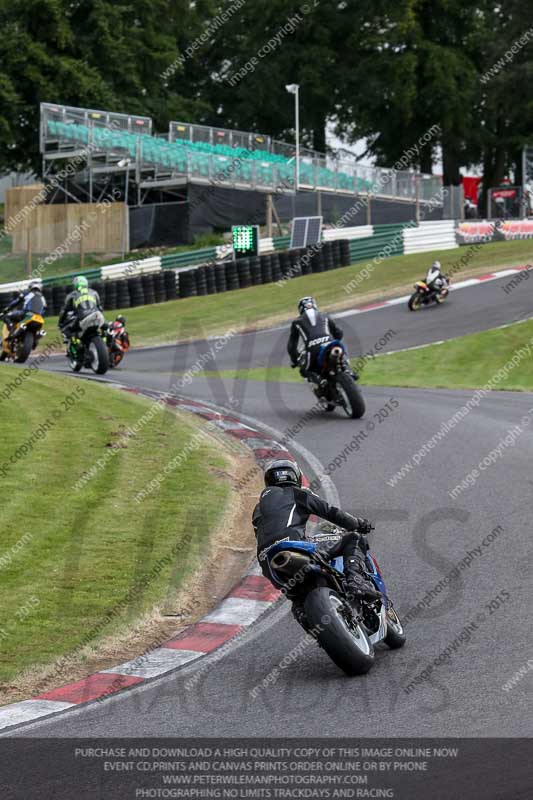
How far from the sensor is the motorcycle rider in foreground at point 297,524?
7109 millimetres

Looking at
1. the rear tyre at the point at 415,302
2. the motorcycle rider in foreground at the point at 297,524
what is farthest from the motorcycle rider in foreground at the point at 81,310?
the motorcycle rider in foreground at the point at 297,524

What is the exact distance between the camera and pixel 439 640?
24.0ft

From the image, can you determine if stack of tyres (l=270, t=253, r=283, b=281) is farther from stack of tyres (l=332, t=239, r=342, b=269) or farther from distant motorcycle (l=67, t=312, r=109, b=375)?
distant motorcycle (l=67, t=312, r=109, b=375)

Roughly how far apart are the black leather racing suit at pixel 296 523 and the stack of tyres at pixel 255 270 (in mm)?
27890

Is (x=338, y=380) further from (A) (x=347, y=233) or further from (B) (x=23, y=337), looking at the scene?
(A) (x=347, y=233)

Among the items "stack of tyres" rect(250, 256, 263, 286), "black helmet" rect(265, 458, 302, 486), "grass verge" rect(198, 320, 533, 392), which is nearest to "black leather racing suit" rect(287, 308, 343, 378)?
"grass verge" rect(198, 320, 533, 392)

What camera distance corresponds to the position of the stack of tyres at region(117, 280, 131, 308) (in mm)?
31797

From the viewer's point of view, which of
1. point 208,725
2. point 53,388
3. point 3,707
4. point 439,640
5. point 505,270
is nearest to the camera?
point 208,725

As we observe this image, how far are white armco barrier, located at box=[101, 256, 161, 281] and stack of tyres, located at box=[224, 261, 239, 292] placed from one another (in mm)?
2872

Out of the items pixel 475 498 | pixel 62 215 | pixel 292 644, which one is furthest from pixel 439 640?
pixel 62 215

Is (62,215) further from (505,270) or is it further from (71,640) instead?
(71,640)

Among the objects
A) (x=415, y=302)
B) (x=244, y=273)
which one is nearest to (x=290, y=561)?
(x=415, y=302)
